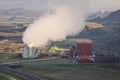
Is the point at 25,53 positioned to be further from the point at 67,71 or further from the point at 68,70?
the point at 67,71

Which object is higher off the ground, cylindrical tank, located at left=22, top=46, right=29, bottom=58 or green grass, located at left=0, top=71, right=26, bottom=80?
cylindrical tank, located at left=22, top=46, right=29, bottom=58

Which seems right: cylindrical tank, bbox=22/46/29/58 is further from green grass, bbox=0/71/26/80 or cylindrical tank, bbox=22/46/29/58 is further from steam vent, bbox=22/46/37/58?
green grass, bbox=0/71/26/80

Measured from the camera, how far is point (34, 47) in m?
109

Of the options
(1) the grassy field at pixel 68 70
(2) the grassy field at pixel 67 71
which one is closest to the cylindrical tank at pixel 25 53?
(1) the grassy field at pixel 68 70

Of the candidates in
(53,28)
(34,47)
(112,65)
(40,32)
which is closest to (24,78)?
(112,65)

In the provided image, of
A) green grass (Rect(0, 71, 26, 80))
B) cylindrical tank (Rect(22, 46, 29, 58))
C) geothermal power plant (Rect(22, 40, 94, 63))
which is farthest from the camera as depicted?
cylindrical tank (Rect(22, 46, 29, 58))

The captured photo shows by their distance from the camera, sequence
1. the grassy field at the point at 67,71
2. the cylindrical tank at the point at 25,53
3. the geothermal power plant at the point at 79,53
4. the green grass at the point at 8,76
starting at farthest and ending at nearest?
the cylindrical tank at the point at 25,53, the geothermal power plant at the point at 79,53, the grassy field at the point at 67,71, the green grass at the point at 8,76

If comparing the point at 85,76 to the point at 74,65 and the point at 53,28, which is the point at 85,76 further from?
the point at 53,28

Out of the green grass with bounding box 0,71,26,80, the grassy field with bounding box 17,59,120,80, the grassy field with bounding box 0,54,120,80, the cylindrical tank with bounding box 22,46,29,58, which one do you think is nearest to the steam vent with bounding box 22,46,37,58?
the cylindrical tank with bounding box 22,46,29,58

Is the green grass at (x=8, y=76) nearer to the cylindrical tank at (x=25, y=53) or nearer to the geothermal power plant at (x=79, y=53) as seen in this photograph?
the geothermal power plant at (x=79, y=53)

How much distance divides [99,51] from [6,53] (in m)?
29.6

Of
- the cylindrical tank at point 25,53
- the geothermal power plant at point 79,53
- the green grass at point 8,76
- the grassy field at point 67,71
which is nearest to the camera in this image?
the green grass at point 8,76

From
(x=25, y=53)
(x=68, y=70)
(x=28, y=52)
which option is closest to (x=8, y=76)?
(x=68, y=70)

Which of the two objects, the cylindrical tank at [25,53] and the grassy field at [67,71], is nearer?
the grassy field at [67,71]
